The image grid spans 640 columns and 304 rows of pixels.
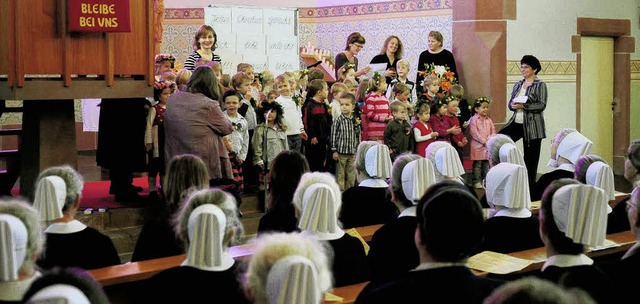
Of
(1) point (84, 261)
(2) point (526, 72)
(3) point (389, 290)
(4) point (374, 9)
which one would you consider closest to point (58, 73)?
(1) point (84, 261)

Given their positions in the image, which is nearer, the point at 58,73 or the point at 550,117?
the point at 58,73

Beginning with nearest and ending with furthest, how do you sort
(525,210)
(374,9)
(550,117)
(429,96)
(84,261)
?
1. (84,261)
2. (525,210)
3. (429,96)
4. (550,117)
5. (374,9)

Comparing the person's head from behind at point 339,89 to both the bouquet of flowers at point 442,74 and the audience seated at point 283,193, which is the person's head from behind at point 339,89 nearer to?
the bouquet of flowers at point 442,74

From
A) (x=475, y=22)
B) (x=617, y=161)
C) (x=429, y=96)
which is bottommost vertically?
(x=617, y=161)

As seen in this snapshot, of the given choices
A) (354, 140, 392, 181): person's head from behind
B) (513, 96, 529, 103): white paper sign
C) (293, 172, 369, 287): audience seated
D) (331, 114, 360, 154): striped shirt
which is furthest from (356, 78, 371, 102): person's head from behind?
(293, 172, 369, 287): audience seated

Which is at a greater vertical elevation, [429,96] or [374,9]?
[374,9]

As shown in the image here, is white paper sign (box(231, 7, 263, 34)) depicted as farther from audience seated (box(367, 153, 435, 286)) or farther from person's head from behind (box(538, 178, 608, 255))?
person's head from behind (box(538, 178, 608, 255))

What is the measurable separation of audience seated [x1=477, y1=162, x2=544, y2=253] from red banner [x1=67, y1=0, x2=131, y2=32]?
3.26 meters

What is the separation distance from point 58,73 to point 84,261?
2719 mm

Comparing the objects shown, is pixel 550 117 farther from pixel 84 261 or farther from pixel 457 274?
pixel 457 274

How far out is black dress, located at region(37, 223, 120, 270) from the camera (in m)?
5.16

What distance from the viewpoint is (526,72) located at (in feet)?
41.7

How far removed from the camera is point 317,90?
1045 centimetres

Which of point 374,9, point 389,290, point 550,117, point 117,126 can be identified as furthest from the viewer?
point 374,9
